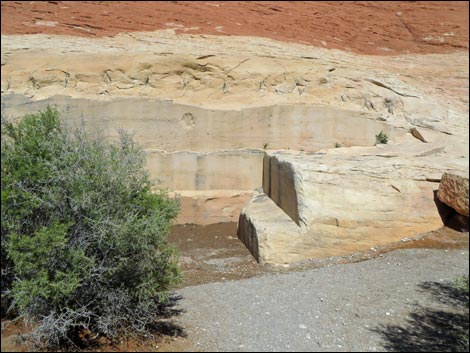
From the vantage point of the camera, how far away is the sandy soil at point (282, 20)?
11.8 m

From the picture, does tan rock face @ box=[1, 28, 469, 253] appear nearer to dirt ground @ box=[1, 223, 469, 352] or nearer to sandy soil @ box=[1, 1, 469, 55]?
dirt ground @ box=[1, 223, 469, 352]

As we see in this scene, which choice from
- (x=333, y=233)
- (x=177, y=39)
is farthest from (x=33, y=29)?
(x=333, y=233)

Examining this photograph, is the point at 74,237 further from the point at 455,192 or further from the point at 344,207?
the point at 455,192

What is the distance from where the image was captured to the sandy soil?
1183 centimetres

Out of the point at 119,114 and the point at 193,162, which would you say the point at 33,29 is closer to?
the point at 119,114

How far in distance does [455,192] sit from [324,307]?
3.76m

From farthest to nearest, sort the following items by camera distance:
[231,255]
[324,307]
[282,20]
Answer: [282,20], [231,255], [324,307]

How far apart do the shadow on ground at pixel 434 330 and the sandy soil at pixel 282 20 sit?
31.9 feet

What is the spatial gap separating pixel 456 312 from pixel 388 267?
1.57 m

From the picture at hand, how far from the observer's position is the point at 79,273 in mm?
3586

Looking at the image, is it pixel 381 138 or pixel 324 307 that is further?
pixel 381 138

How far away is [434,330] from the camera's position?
4000 millimetres

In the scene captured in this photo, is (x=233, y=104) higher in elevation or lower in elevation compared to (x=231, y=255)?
higher

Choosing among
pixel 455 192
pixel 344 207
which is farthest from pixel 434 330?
pixel 455 192
